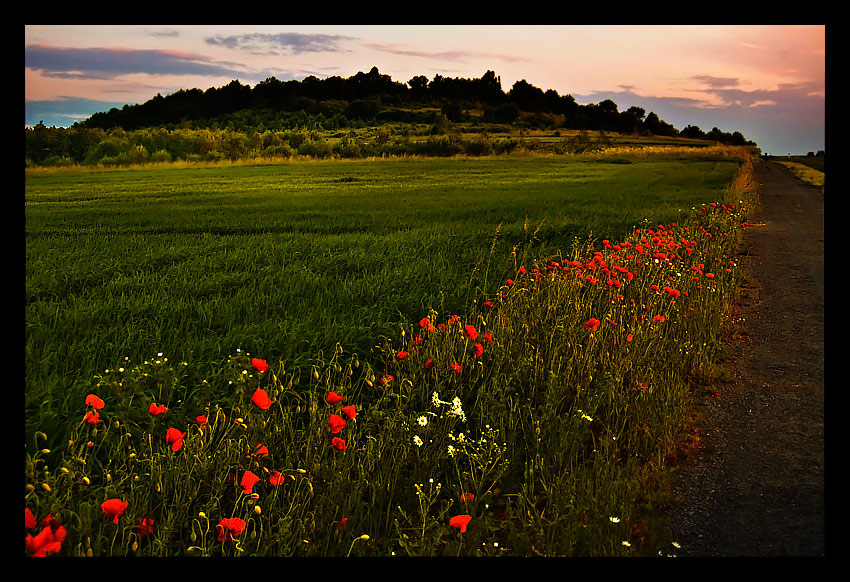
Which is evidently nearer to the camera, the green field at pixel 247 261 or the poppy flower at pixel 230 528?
the poppy flower at pixel 230 528

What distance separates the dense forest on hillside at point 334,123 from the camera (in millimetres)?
15984

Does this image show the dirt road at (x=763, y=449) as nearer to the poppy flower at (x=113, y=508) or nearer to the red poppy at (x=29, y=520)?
the poppy flower at (x=113, y=508)

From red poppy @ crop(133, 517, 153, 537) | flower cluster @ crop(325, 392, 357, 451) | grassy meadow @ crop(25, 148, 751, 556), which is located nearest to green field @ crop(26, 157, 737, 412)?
grassy meadow @ crop(25, 148, 751, 556)

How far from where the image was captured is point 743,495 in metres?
3.39

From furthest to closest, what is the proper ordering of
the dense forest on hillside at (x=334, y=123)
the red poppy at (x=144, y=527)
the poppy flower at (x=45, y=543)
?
the dense forest on hillside at (x=334, y=123)
the red poppy at (x=144, y=527)
the poppy flower at (x=45, y=543)

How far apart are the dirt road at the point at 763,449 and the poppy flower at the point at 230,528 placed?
1909mm

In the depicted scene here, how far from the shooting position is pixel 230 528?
253 centimetres

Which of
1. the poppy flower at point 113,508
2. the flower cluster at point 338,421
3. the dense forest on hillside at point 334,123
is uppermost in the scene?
the dense forest on hillside at point 334,123

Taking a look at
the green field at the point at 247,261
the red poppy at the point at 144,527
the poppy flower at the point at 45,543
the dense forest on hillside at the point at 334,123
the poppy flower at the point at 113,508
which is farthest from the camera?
the dense forest on hillside at the point at 334,123

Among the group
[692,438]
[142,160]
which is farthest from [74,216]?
[142,160]

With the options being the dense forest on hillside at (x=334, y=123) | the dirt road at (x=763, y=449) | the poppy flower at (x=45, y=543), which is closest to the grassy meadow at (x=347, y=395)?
the poppy flower at (x=45, y=543)

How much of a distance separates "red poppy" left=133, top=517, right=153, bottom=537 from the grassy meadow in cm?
2

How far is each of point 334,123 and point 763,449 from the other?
112 feet

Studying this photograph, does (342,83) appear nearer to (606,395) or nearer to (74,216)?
(74,216)
